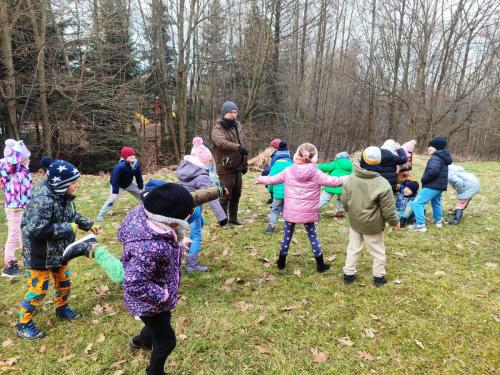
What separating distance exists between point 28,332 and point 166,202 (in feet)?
8.44

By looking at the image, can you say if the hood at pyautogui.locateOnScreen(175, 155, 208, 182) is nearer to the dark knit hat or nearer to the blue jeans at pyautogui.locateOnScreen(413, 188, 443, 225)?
the dark knit hat

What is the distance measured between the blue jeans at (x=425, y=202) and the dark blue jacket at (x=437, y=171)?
122mm

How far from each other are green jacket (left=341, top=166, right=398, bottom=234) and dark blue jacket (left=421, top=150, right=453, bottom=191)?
2.77m

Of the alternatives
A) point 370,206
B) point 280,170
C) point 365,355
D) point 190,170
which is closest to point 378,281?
point 370,206

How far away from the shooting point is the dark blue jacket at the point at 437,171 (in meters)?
6.55

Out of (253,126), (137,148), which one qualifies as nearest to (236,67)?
(253,126)

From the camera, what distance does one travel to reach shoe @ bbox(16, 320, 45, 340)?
3.77 metres

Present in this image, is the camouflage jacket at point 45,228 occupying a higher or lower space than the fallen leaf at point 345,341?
higher

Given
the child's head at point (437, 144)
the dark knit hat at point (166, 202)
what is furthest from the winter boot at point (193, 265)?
the child's head at point (437, 144)

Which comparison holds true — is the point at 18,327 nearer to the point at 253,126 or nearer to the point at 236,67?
the point at 253,126

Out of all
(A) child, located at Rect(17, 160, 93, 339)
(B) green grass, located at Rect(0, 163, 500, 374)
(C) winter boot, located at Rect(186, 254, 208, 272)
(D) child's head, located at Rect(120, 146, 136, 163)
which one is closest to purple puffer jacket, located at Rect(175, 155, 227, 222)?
(C) winter boot, located at Rect(186, 254, 208, 272)

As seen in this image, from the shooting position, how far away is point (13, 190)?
17.1ft

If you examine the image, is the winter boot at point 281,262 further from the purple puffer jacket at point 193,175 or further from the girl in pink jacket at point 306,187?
the purple puffer jacket at point 193,175

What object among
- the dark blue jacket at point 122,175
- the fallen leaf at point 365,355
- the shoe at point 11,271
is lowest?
the shoe at point 11,271
